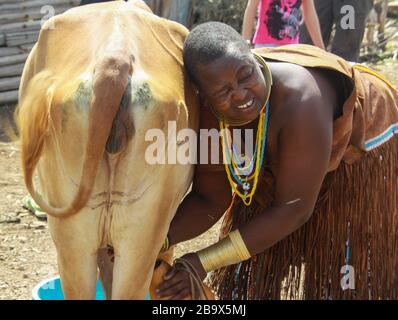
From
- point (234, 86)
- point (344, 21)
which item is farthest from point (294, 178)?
point (344, 21)

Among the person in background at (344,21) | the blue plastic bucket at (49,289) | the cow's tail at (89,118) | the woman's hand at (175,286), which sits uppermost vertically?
the cow's tail at (89,118)

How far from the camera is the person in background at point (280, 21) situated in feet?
17.6

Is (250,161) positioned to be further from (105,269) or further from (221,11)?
(221,11)

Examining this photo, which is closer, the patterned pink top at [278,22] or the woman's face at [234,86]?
the woman's face at [234,86]

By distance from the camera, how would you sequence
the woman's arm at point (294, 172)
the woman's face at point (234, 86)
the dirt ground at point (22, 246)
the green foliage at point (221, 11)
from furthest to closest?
the green foliage at point (221, 11) → the dirt ground at point (22, 246) → the woman's arm at point (294, 172) → the woman's face at point (234, 86)

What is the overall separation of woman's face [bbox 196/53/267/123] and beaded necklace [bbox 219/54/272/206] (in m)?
0.07

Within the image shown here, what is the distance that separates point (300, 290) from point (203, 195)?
0.72m

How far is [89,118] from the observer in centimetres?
210

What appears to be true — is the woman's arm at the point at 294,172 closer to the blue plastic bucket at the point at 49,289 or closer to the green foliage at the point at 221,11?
the blue plastic bucket at the point at 49,289

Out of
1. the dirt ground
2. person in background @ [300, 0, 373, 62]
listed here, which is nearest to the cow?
the dirt ground

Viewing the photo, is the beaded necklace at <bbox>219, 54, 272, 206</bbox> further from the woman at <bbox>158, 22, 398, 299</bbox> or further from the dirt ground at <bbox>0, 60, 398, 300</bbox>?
the dirt ground at <bbox>0, 60, 398, 300</bbox>

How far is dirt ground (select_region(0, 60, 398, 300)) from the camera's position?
381 cm

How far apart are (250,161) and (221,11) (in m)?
6.39

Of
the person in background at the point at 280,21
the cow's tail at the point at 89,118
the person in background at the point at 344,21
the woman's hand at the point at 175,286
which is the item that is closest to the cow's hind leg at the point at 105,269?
the woman's hand at the point at 175,286
